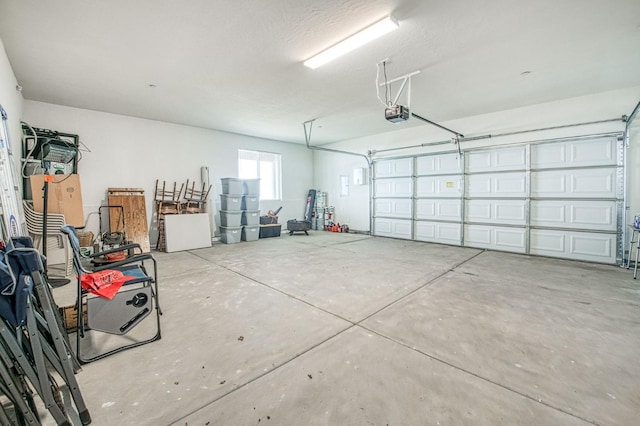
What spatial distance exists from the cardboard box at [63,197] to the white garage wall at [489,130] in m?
5.87

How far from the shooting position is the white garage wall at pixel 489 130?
14.7ft

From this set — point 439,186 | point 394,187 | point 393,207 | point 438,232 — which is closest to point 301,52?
point 439,186

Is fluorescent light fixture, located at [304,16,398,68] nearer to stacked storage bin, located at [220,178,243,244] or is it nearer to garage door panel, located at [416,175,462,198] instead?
stacked storage bin, located at [220,178,243,244]

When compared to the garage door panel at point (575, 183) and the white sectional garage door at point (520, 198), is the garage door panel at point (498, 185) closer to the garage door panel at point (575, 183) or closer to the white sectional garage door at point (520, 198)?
the white sectional garage door at point (520, 198)

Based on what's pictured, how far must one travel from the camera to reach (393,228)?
746cm

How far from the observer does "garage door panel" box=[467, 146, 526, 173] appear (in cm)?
542

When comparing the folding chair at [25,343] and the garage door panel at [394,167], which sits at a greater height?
the garage door panel at [394,167]

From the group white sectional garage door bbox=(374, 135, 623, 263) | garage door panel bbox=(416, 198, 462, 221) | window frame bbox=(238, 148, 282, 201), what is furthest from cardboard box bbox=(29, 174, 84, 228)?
garage door panel bbox=(416, 198, 462, 221)

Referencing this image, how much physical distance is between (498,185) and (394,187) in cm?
Answer: 244

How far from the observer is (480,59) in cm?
346

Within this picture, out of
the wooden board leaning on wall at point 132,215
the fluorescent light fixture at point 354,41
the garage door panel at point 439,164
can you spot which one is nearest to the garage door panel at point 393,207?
the garage door panel at point 439,164

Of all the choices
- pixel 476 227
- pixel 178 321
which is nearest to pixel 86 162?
pixel 178 321

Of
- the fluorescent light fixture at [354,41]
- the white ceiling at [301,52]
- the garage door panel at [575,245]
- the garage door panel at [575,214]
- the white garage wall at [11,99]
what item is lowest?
the garage door panel at [575,245]

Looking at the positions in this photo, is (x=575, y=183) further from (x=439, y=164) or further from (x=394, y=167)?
(x=394, y=167)
